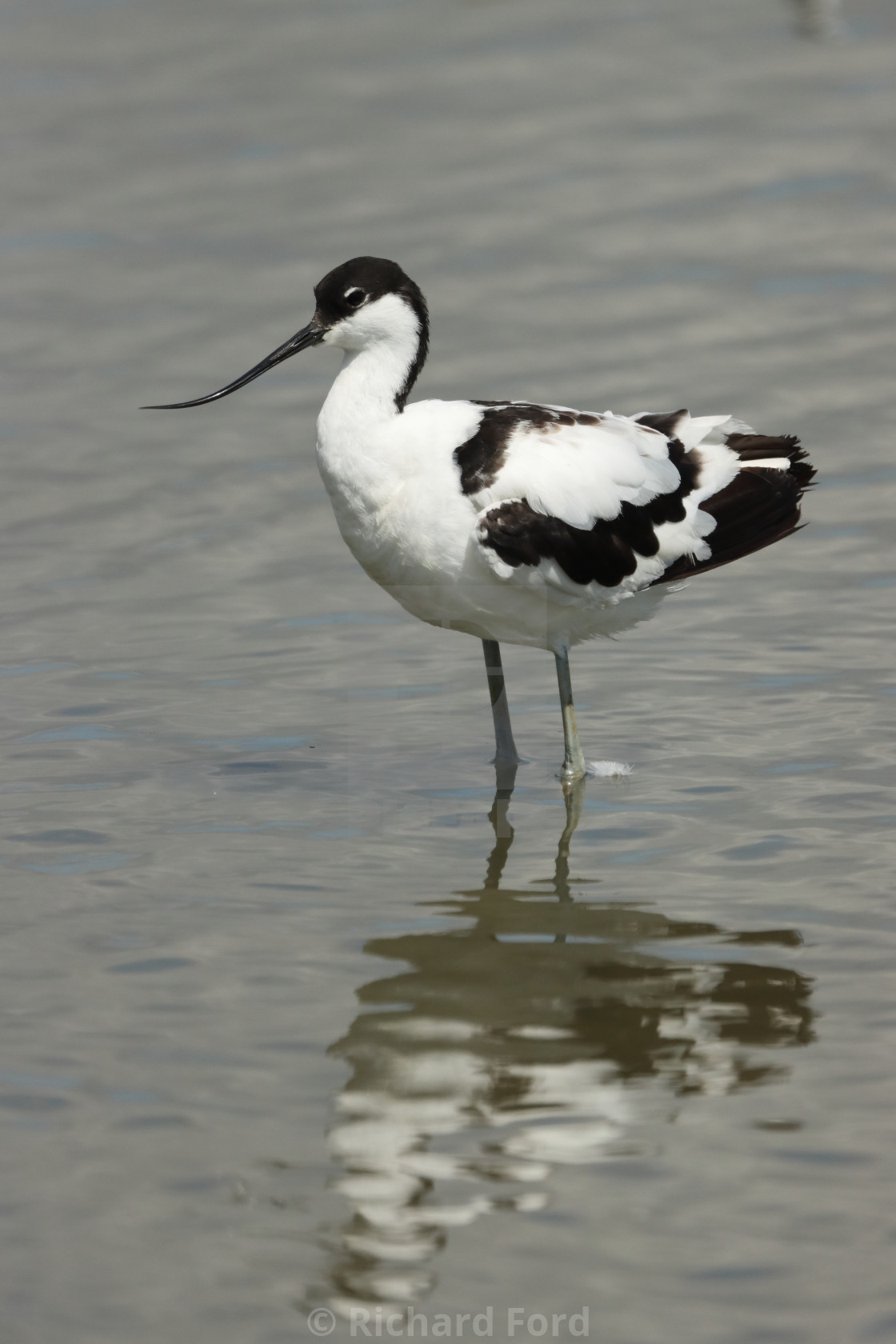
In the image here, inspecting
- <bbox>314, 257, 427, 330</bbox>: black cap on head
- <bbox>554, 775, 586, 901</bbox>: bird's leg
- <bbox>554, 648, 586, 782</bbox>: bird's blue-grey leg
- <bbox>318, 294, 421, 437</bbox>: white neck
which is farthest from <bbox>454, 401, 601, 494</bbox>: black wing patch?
<bbox>554, 775, 586, 901</bbox>: bird's leg

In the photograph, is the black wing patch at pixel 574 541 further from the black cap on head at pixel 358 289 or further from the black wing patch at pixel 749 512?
the black cap on head at pixel 358 289

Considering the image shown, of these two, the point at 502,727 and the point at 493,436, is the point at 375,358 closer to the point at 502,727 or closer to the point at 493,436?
the point at 493,436

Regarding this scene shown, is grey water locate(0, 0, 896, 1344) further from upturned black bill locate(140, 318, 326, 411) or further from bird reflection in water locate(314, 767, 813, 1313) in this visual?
upturned black bill locate(140, 318, 326, 411)

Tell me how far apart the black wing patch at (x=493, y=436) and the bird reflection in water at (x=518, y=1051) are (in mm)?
1382

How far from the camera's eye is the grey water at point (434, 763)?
430 centimetres

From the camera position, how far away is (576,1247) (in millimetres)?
4184

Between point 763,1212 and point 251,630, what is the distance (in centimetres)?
489

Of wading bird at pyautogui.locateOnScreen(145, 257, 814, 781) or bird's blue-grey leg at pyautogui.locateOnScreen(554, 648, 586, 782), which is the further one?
bird's blue-grey leg at pyautogui.locateOnScreen(554, 648, 586, 782)

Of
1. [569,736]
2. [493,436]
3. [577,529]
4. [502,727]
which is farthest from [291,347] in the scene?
[569,736]

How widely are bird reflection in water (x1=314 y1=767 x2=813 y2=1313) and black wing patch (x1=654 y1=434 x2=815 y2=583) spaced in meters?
1.64

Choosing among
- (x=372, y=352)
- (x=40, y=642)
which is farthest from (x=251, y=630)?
(x=372, y=352)

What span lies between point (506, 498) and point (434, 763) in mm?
1182

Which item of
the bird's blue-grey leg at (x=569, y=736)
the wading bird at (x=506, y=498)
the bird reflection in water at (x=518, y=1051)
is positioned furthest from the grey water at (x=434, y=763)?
the wading bird at (x=506, y=498)

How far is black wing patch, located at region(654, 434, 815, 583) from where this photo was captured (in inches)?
290
